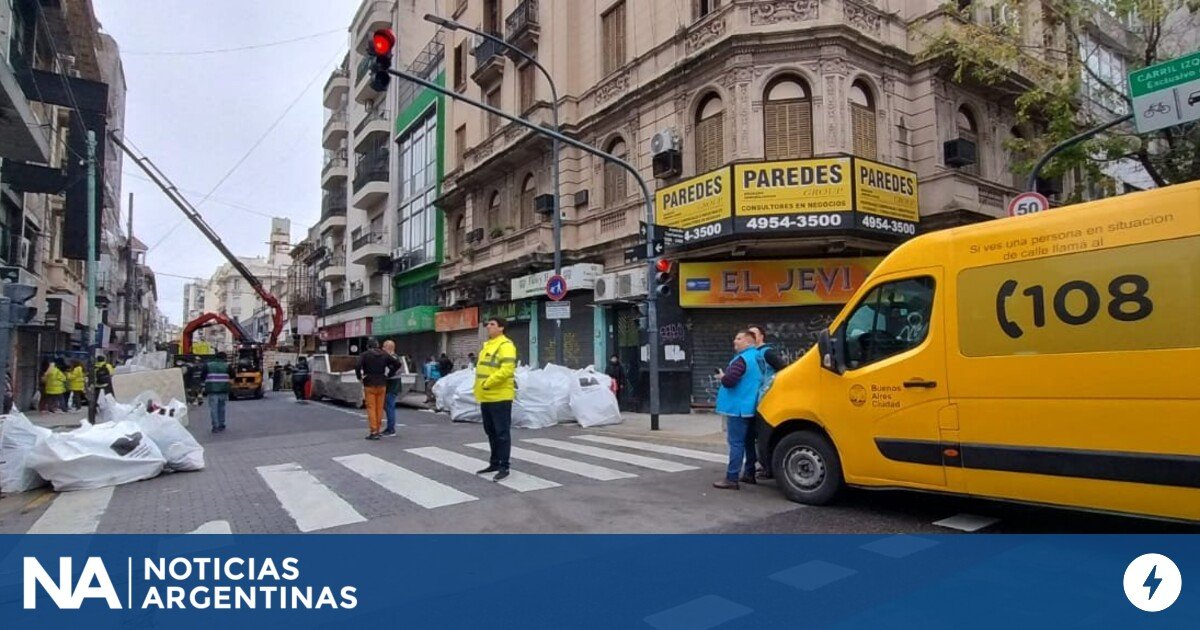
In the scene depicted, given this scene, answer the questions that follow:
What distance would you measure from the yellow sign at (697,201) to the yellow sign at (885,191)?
9.34 ft

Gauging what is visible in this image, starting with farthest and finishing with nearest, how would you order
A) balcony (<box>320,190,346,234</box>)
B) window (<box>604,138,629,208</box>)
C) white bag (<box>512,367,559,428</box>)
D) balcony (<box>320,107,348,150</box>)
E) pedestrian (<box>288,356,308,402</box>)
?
balcony (<box>320,107,348,150</box>), balcony (<box>320,190,346,234</box>), pedestrian (<box>288,356,308,402</box>), window (<box>604,138,629,208</box>), white bag (<box>512,367,559,428</box>)

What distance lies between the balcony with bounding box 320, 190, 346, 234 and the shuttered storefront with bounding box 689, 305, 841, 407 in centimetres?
3651

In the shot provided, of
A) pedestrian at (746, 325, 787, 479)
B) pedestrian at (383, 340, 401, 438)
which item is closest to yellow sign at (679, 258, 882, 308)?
pedestrian at (383, 340, 401, 438)

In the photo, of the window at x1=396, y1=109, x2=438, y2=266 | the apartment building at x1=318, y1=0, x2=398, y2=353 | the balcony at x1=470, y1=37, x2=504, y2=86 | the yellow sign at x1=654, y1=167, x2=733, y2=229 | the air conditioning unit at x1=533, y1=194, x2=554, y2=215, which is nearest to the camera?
the yellow sign at x1=654, y1=167, x2=733, y2=229

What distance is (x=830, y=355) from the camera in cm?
625

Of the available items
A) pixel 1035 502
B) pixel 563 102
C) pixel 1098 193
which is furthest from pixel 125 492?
pixel 1098 193

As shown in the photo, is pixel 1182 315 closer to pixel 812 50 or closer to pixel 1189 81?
pixel 1189 81

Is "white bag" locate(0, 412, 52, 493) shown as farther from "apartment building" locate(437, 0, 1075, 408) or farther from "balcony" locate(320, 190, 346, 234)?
"balcony" locate(320, 190, 346, 234)

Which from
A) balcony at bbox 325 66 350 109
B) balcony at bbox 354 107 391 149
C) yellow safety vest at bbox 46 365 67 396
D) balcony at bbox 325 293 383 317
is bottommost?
yellow safety vest at bbox 46 365 67 396

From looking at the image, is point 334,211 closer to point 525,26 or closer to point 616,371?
point 525,26

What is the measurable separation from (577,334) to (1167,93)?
15.5m

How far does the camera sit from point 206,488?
7.50 metres

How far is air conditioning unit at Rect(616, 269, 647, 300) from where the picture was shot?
18.2 meters

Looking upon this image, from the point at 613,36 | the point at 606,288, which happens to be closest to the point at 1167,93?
the point at 606,288
